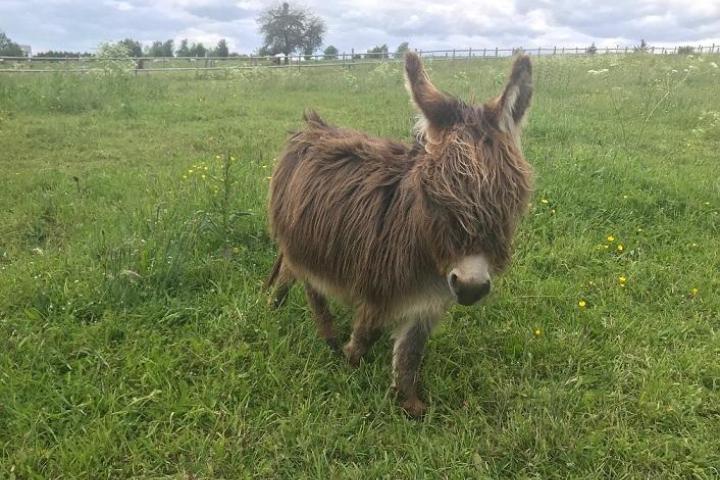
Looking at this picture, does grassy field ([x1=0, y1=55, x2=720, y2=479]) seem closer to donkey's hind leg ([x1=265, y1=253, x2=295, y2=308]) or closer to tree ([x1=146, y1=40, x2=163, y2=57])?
donkey's hind leg ([x1=265, y1=253, x2=295, y2=308])

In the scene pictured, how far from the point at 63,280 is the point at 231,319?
4.25 feet

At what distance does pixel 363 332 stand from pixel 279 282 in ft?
3.08

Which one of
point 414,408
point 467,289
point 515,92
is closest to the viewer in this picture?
point 467,289

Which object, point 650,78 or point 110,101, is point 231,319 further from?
point 650,78

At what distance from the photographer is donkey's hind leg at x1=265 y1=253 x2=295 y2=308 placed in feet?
11.9

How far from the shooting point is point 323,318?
346cm

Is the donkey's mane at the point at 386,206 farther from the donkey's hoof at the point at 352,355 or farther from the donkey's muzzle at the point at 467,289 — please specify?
the donkey's hoof at the point at 352,355

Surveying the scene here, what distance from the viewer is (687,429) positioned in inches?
110

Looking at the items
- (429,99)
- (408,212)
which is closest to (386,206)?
(408,212)

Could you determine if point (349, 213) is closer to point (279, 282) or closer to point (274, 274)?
point (279, 282)

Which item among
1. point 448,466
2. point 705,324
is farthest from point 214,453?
point 705,324

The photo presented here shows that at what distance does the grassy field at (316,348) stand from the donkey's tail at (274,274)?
0.12m

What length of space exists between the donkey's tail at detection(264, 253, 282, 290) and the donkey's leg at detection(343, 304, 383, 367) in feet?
2.76

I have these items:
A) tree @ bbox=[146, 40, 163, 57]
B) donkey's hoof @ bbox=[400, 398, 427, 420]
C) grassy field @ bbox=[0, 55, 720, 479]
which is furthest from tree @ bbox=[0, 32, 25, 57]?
donkey's hoof @ bbox=[400, 398, 427, 420]
